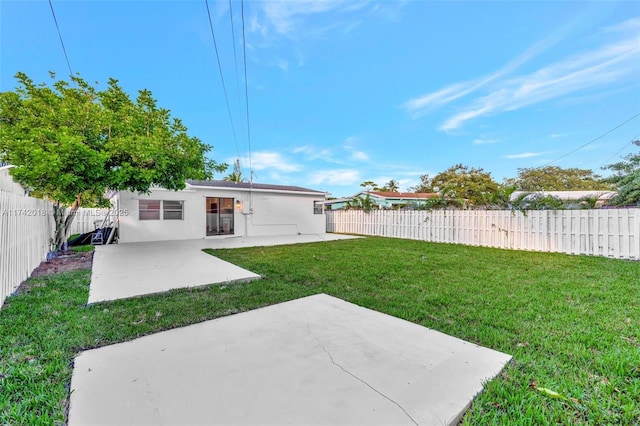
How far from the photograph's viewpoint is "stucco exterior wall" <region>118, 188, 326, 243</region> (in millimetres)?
10602

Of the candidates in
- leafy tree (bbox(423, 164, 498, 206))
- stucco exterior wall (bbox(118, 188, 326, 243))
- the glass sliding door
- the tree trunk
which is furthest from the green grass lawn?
leafy tree (bbox(423, 164, 498, 206))

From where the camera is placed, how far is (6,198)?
377 cm

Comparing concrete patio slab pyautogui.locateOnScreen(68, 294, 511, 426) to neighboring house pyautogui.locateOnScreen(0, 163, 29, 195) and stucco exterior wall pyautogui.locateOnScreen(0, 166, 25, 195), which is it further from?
stucco exterior wall pyautogui.locateOnScreen(0, 166, 25, 195)

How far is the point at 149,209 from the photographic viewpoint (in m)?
A: 11.0

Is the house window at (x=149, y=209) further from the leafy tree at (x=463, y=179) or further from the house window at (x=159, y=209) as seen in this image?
the leafy tree at (x=463, y=179)

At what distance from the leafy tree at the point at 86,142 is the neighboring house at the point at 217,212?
99.9 inches

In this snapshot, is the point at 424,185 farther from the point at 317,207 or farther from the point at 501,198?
the point at 501,198

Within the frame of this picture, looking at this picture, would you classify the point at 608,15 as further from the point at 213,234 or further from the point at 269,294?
the point at 213,234

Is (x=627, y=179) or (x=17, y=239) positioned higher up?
(x=627, y=179)

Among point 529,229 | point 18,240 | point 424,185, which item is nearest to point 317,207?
point 529,229

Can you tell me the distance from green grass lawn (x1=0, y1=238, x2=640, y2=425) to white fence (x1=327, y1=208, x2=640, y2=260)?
1021 millimetres

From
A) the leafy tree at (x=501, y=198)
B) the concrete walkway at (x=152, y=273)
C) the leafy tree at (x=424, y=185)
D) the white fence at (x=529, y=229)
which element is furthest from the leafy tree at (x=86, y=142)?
the leafy tree at (x=424, y=185)

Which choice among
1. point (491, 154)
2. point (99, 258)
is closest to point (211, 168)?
point (99, 258)

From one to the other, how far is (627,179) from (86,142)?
55.2 feet
